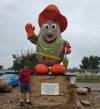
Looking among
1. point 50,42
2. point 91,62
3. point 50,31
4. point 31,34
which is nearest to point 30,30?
point 31,34

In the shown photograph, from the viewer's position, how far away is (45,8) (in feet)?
56.6

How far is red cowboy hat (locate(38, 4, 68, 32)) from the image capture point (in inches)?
676

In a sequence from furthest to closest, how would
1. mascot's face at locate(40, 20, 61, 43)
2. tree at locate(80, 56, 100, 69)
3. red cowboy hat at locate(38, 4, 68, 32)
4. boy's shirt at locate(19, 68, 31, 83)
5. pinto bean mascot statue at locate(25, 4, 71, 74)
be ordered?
tree at locate(80, 56, 100, 69) < red cowboy hat at locate(38, 4, 68, 32) < mascot's face at locate(40, 20, 61, 43) < pinto bean mascot statue at locate(25, 4, 71, 74) < boy's shirt at locate(19, 68, 31, 83)

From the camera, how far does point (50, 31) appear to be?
1686 centimetres

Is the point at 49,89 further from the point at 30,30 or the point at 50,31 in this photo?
the point at 30,30

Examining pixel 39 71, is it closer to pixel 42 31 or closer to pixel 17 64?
pixel 42 31

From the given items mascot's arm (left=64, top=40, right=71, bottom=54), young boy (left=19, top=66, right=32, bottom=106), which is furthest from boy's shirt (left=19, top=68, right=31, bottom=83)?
mascot's arm (left=64, top=40, right=71, bottom=54)

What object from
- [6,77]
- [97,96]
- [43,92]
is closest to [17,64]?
[6,77]

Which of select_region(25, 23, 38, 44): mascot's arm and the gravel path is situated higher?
select_region(25, 23, 38, 44): mascot's arm

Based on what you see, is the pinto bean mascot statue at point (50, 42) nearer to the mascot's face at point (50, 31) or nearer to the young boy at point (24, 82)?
the mascot's face at point (50, 31)

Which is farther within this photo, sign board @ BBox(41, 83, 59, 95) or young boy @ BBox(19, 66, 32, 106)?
sign board @ BBox(41, 83, 59, 95)

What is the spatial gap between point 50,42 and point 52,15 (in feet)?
3.78

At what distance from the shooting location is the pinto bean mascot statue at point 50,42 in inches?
653

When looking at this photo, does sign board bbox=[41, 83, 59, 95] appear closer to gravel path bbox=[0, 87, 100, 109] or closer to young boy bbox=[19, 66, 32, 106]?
young boy bbox=[19, 66, 32, 106]
